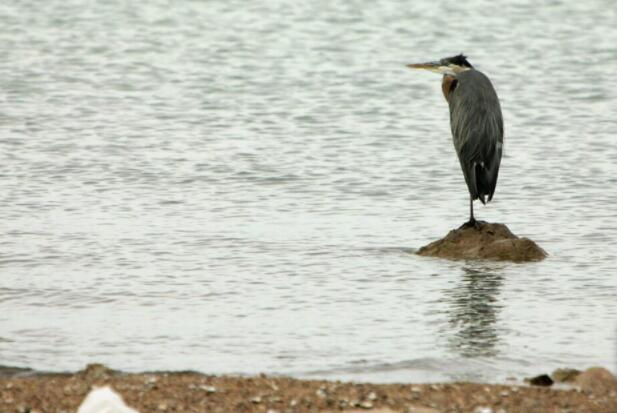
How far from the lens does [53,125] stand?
64.6 feet

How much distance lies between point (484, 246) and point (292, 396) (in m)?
4.75

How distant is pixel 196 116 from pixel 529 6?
1608 cm

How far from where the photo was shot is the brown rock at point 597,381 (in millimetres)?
8688

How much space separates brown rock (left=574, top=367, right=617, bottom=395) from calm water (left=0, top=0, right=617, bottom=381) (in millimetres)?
735

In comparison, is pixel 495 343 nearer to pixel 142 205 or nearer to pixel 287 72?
pixel 142 205

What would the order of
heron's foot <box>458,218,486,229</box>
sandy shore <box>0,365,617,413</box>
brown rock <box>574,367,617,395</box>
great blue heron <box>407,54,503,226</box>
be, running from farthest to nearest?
great blue heron <box>407,54,503,226</box> < heron's foot <box>458,218,486,229</box> < brown rock <box>574,367,617,395</box> < sandy shore <box>0,365,617,413</box>

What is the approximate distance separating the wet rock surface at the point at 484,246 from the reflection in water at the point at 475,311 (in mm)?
236

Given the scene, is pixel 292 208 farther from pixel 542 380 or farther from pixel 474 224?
pixel 542 380

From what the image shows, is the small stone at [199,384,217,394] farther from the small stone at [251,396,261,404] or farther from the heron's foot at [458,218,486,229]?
the heron's foot at [458,218,486,229]

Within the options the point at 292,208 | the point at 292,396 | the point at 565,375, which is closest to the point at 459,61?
the point at 292,208

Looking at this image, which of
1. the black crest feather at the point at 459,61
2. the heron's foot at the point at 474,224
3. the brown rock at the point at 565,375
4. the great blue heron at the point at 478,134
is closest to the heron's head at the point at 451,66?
the black crest feather at the point at 459,61

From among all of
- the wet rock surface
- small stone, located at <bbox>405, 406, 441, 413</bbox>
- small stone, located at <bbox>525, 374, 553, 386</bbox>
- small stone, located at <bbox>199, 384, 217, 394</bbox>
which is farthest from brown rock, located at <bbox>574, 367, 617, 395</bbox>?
the wet rock surface

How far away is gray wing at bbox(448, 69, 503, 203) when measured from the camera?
1338 centimetres

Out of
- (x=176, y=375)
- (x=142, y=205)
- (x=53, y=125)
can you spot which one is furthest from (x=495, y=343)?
(x=53, y=125)
